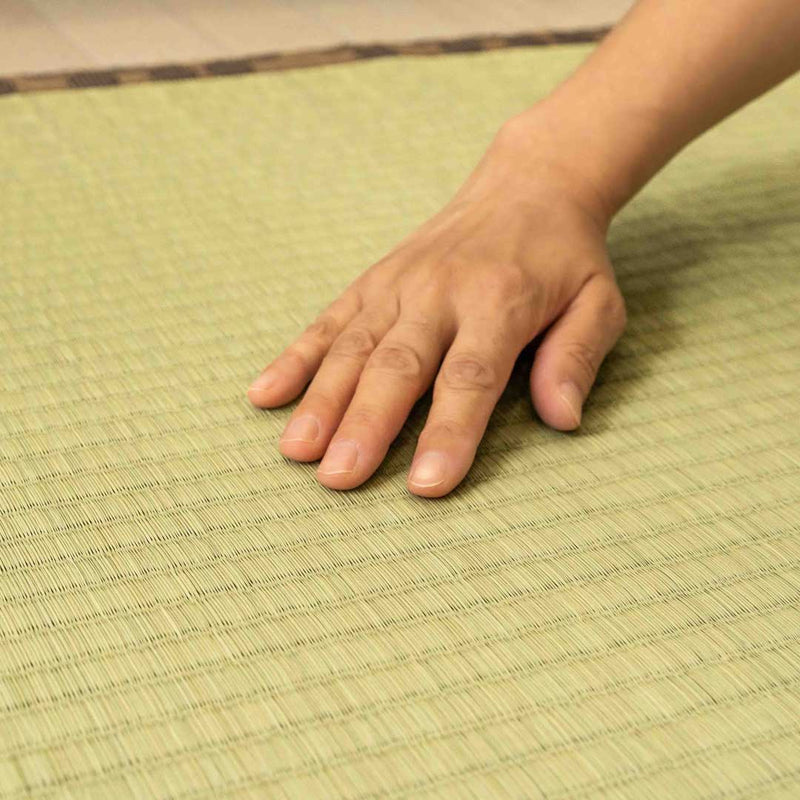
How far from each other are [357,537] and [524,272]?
0.27m

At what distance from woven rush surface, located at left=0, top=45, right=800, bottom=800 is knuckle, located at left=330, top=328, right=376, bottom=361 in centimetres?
6

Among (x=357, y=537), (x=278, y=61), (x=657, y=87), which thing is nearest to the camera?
(x=357, y=537)

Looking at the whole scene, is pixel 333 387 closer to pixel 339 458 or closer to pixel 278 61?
pixel 339 458

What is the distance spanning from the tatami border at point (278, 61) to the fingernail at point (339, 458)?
0.80m

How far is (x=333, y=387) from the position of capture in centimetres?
84

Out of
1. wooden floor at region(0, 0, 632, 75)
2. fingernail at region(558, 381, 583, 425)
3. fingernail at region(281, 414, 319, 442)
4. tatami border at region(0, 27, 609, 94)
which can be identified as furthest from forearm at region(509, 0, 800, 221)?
wooden floor at region(0, 0, 632, 75)

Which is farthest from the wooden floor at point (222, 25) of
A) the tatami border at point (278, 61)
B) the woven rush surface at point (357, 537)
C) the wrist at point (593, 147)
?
the wrist at point (593, 147)

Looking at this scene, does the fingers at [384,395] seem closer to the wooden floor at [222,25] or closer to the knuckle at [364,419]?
the knuckle at [364,419]

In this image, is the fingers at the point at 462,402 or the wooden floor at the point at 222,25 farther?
the wooden floor at the point at 222,25

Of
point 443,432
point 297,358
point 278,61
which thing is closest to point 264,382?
point 297,358

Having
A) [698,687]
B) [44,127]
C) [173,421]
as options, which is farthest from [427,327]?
[44,127]

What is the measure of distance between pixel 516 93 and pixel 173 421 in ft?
2.56

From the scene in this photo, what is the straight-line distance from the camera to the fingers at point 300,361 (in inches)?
33.9

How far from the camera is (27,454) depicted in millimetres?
817
